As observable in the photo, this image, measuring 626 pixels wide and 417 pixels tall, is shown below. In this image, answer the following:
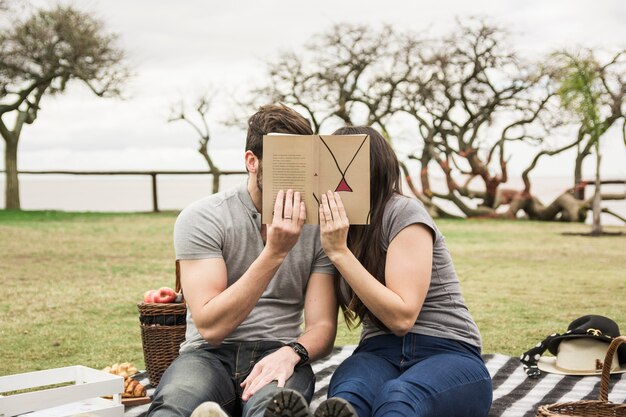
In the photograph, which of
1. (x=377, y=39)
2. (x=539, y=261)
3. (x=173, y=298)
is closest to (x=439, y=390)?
(x=173, y=298)

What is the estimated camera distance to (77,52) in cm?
1916

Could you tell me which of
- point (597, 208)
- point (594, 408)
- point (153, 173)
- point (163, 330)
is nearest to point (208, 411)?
point (594, 408)

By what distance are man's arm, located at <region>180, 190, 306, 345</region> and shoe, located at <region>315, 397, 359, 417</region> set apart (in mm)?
565

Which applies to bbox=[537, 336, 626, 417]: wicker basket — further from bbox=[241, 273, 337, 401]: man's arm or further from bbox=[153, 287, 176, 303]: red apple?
bbox=[153, 287, 176, 303]: red apple

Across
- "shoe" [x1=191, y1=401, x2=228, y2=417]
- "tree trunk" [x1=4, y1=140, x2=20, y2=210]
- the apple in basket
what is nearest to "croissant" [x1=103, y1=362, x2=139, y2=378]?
the apple in basket

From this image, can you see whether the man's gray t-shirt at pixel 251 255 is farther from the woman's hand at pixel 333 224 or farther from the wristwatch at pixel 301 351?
the woman's hand at pixel 333 224

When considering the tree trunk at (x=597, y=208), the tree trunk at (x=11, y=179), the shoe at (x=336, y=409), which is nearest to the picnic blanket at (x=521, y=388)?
the shoe at (x=336, y=409)

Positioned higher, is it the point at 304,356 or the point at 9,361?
the point at 304,356

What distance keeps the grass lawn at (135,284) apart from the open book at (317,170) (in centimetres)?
263

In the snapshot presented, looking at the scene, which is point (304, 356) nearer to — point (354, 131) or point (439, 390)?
point (439, 390)

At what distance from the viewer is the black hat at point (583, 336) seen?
13.3 ft

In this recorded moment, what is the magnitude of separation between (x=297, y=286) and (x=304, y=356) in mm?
264

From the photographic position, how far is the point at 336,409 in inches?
79.3

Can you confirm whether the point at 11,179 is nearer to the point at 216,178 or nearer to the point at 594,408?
the point at 216,178
